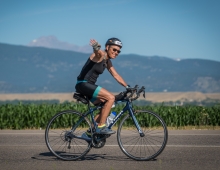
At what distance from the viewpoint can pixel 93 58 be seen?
8.71m

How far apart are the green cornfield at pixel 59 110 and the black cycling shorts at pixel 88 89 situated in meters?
14.9

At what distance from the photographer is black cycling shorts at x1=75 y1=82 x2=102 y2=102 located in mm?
8922

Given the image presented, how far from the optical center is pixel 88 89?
8945mm

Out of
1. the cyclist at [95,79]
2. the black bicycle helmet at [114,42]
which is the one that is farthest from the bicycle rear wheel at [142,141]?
the black bicycle helmet at [114,42]

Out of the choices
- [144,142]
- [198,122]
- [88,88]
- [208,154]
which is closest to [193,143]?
[208,154]

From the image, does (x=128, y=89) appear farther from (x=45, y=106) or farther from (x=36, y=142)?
(x=45, y=106)

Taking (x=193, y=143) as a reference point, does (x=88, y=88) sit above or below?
above

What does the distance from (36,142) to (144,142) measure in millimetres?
4288

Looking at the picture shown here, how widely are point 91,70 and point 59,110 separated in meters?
16.7

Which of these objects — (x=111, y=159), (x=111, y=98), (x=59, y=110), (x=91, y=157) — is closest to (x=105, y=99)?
(x=111, y=98)

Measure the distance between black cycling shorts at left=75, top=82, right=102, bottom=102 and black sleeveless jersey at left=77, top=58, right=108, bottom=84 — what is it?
0.27ft

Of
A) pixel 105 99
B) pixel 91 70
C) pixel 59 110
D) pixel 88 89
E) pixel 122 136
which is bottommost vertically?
pixel 122 136

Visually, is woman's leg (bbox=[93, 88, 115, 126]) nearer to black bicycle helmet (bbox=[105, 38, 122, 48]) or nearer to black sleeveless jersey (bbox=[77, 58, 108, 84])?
black sleeveless jersey (bbox=[77, 58, 108, 84])

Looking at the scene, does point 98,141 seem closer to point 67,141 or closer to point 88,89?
point 67,141
